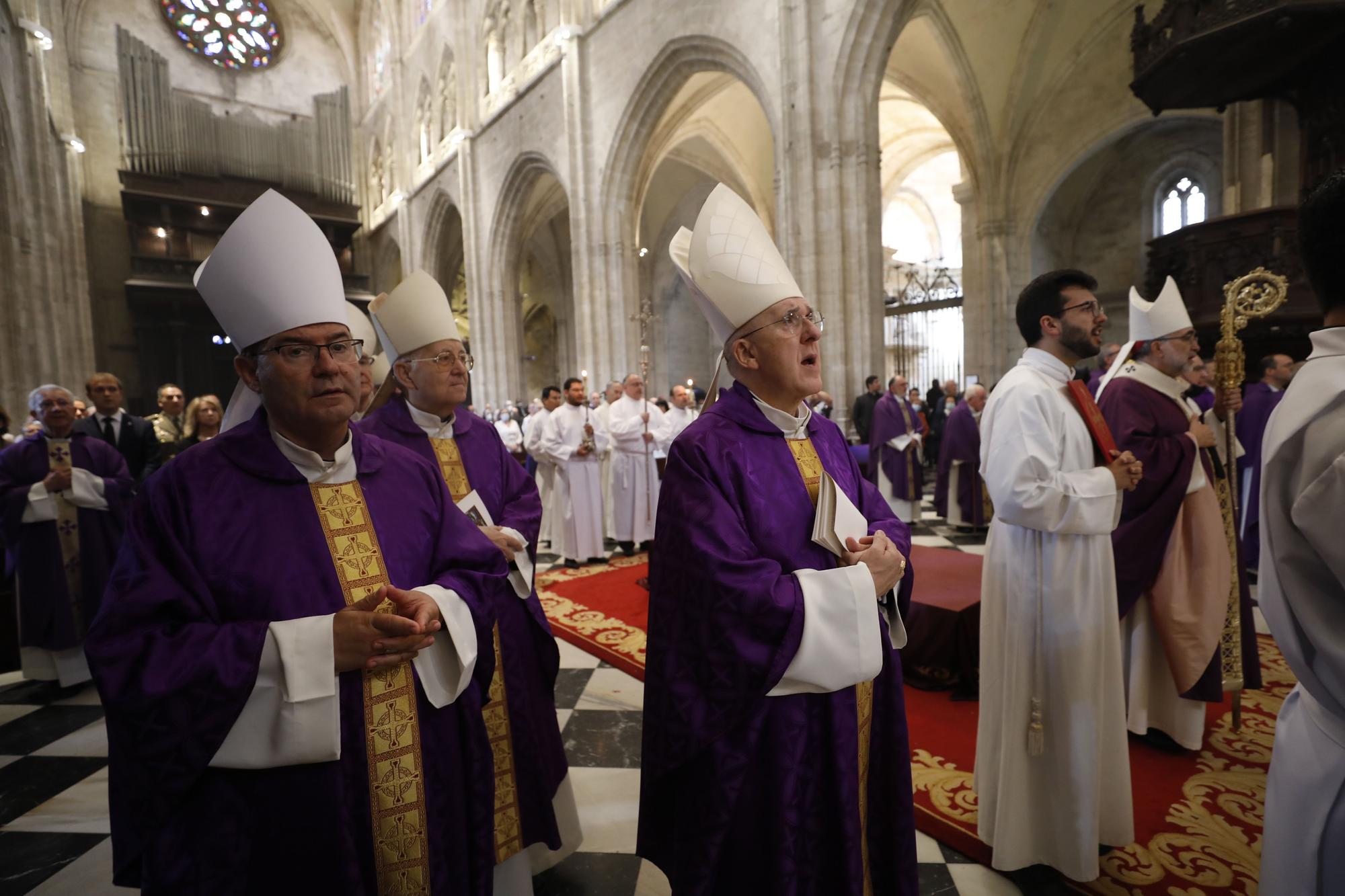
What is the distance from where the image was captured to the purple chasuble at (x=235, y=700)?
1.13m

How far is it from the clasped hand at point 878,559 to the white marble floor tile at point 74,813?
10.1 ft

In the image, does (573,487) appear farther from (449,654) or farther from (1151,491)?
(449,654)

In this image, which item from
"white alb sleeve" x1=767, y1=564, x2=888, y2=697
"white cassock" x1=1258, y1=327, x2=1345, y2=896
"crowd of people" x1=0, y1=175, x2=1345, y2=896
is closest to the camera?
"white cassock" x1=1258, y1=327, x2=1345, y2=896

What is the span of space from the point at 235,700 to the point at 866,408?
811 cm

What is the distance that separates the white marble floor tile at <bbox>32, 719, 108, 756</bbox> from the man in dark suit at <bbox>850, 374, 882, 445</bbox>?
25.0ft

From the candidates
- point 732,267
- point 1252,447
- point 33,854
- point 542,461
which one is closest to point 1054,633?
point 732,267

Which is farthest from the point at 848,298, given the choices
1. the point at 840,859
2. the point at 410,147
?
the point at 410,147

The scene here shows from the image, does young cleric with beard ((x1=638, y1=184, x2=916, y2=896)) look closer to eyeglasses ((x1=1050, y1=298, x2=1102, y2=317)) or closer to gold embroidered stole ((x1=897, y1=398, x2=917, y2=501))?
eyeglasses ((x1=1050, y1=298, x2=1102, y2=317))

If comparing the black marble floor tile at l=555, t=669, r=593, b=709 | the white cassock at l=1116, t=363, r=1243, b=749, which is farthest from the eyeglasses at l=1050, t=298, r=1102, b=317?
the black marble floor tile at l=555, t=669, r=593, b=709

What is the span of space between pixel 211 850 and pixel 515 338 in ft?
56.9

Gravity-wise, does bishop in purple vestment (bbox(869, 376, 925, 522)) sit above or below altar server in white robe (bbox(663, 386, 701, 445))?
below

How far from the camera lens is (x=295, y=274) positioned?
1361 millimetres

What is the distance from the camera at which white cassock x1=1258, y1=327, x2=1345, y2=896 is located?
985 millimetres

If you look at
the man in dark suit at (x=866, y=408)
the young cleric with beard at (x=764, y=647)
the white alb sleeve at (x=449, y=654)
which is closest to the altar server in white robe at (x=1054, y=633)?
the young cleric with beard at (x=764, y=647)
